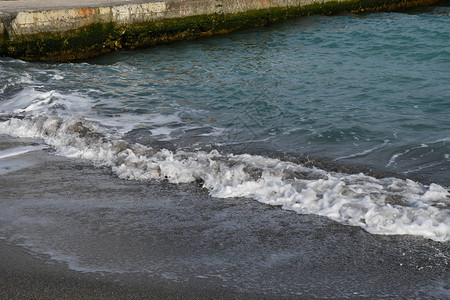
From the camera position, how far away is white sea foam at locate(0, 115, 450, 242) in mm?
4105

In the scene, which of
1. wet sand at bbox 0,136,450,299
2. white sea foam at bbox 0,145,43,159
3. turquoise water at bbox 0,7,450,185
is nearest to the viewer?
wet sand at bbox 0,136,450,299

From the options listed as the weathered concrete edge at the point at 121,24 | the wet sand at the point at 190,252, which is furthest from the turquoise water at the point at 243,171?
the weathered concrete edge at the point at 121,24

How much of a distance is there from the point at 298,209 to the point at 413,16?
1407 cm

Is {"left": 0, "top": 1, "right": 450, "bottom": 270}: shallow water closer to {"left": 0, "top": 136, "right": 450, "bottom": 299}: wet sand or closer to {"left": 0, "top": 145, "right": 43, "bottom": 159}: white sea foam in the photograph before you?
{"left": 0, "top": 145, "right": 43, "bottom": 159}: white sea foam

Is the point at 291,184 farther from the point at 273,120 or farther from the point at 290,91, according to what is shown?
the point at 290,91

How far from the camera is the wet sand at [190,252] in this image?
315cm

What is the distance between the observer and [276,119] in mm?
7562

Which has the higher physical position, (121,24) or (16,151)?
(121,24)

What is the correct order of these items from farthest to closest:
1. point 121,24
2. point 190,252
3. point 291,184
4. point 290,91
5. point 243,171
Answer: point 121,24 < point 290,91 < point 243,171 < point 291,184 < point 190,252

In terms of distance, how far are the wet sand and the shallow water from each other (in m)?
0.32

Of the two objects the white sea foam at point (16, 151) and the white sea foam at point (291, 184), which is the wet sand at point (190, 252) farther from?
the white sea foam at point (16, 151)

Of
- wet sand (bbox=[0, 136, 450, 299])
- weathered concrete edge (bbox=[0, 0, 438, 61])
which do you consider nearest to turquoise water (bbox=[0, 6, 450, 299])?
wet sand (bbox=[0, 136, 450, 299])

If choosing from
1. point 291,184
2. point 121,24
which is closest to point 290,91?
point 291,184

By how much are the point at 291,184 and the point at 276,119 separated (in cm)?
273
